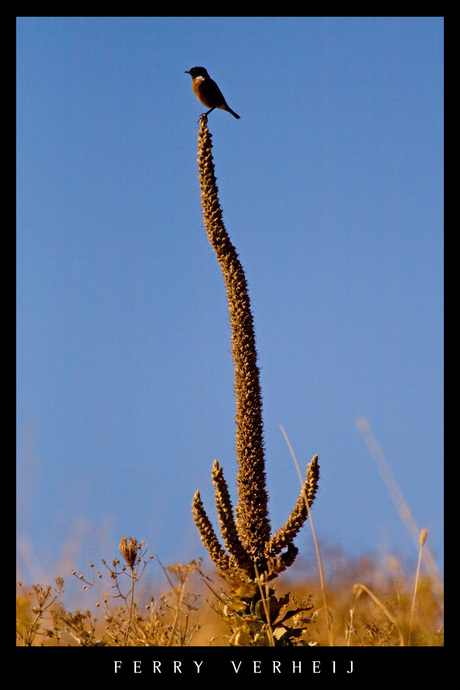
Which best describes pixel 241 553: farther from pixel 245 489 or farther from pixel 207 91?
pixel 207 91

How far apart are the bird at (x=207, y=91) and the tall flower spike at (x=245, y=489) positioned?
45.6 inches

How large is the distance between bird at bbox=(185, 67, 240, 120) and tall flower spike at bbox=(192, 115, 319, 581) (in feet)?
3.80

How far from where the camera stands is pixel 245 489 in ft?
18.1

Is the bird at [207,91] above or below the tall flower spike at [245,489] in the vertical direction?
above

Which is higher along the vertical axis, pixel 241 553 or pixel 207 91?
pixel 207 91

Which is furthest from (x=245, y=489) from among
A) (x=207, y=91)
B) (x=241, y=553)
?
(x=207, y=91)

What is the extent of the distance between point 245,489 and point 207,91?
11.2 ft

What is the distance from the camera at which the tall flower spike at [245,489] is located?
5.46m

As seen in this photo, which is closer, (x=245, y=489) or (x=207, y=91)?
(x=245, y=489)

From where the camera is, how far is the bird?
21.4ft
